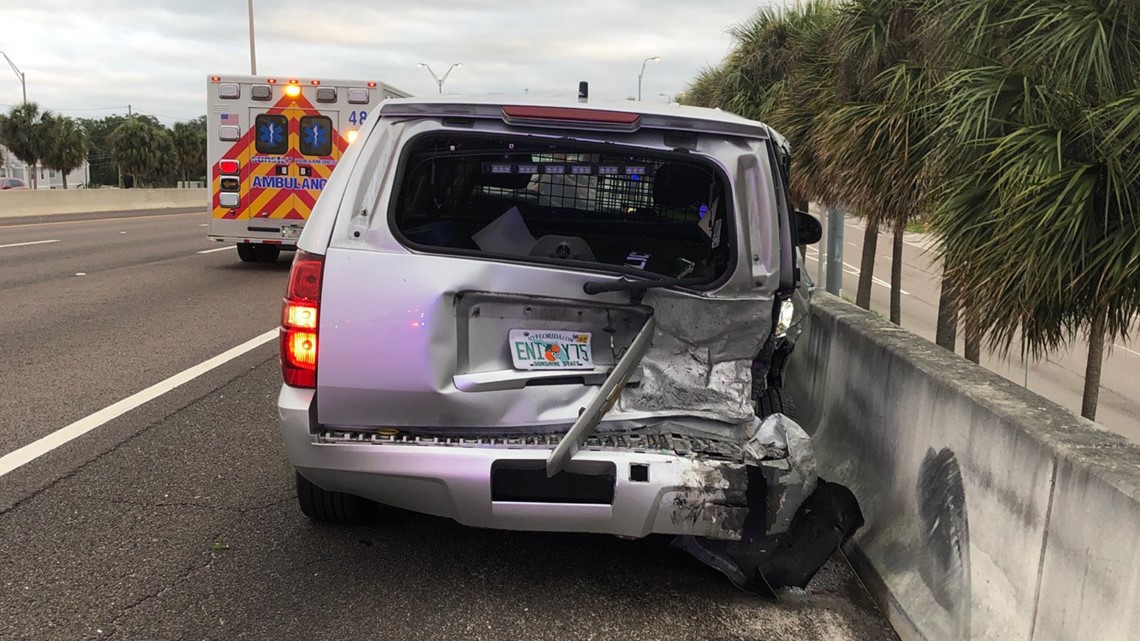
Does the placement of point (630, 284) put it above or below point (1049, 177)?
below

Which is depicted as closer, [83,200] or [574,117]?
[574,117]

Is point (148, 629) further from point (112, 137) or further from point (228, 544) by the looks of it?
point (112, 137)

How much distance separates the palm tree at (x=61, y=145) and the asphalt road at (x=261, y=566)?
56.8 metres

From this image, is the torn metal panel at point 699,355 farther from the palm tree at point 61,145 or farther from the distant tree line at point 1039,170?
the palm tree at point 61,145

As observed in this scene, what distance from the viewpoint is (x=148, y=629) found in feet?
10.2

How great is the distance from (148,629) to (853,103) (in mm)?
10432

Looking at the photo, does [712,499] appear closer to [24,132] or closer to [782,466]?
[782,466]

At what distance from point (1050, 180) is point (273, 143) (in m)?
10.6

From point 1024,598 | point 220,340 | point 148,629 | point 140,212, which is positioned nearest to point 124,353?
point 220,340

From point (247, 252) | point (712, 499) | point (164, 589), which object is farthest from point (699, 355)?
point (247, 252)

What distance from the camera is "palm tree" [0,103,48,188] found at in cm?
5422

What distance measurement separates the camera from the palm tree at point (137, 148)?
60875 millimetres

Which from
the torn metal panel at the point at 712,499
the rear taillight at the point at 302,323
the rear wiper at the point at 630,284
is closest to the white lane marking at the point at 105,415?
the rear taillight at the point at 302,323

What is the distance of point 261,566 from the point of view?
143 inches
